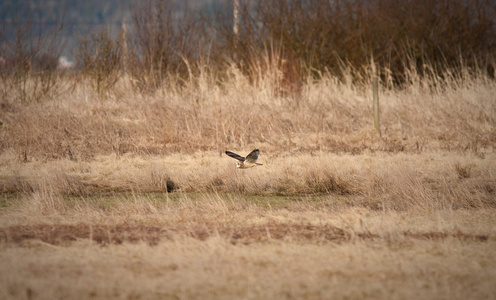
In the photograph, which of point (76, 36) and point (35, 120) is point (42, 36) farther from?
point (35, 120)

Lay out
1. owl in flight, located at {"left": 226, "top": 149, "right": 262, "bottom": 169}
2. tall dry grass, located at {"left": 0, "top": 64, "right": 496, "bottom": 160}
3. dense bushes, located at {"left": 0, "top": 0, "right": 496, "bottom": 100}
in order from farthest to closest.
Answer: dense bushes, located at {"left": 0, "top": 0, "right": 496, "bottom": 100}, tall dry grass, located at {"left": 0, "top": 64, "right": 496, "bottom": 160}, owl in flight, located at {"left": 226, "top": 149, "right": 262, "bottom": 169}

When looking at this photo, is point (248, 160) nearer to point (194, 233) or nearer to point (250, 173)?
point (250, 173)

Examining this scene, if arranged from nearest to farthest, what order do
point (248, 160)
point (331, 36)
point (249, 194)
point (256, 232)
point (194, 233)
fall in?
point (194, 233) < point (256, 232) < point (249, 194) < point (248, 160) < point (331, 36)

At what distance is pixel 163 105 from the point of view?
10.4 m

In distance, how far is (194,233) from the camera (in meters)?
4.27

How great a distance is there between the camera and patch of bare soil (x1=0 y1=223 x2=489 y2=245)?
13.6ft

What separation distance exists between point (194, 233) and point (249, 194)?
7.29ft

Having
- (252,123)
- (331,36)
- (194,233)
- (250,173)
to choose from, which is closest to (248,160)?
(250,173)

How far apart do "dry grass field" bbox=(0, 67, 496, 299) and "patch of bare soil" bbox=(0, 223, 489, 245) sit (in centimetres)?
2

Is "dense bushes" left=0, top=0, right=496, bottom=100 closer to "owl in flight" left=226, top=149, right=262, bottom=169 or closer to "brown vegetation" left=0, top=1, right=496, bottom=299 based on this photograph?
"brown vegetation" left=0, top=1, right=496, bottom=299

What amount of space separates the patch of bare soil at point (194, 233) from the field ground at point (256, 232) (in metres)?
0.02

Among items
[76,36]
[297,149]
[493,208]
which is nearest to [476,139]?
[297,149]

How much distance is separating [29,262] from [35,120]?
6453 millimetres

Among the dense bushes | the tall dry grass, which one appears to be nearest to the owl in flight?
the tall dry grass
